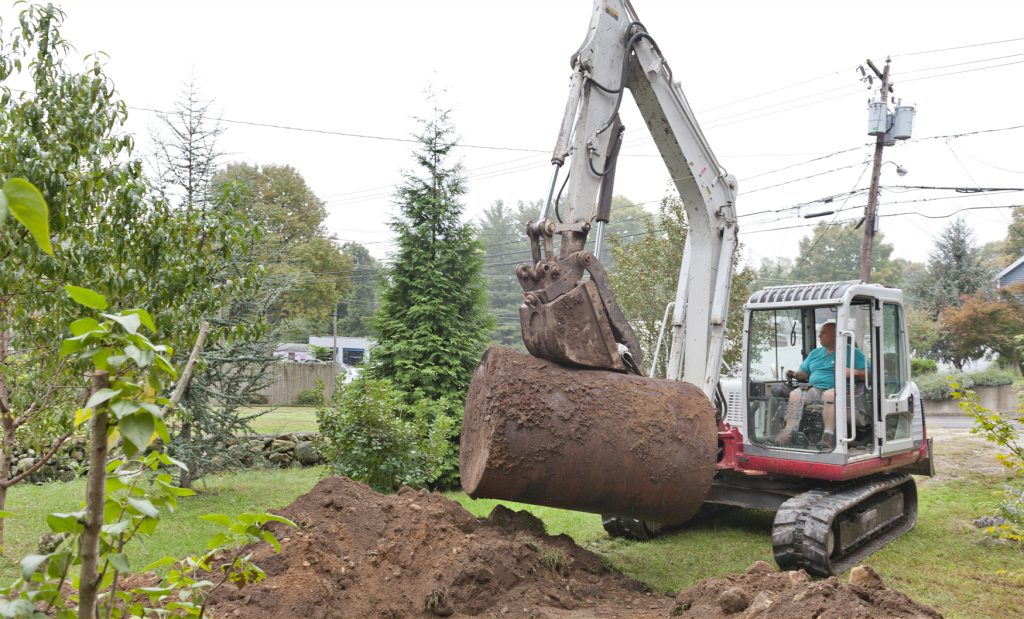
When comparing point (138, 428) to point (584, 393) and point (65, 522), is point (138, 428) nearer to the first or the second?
point (65, 522)

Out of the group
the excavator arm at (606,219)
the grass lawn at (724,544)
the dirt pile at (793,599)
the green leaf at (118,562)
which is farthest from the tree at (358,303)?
the green leaf at (118,562)

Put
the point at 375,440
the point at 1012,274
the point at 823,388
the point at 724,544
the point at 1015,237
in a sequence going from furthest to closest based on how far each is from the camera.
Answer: the point at 1015,237
the point at 1012,274
the point at 375,440
the point at 724,544
the point at 823,388

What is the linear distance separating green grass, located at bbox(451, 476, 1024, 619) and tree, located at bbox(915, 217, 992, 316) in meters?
28.7

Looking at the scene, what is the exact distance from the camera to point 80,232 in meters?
4.68

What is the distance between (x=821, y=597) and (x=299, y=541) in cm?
317

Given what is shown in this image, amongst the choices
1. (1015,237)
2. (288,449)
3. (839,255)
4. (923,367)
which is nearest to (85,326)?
(288,449)

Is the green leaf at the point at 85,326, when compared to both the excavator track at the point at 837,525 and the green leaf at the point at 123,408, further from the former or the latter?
the excavator track at the point at 837,525

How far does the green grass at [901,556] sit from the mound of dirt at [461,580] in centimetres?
112

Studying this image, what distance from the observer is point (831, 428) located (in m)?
6.88

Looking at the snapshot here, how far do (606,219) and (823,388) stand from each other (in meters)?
2.78

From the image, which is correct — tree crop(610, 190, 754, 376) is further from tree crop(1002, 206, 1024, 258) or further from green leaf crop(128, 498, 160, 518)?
tree crop(1002, 206, 1024, 258)

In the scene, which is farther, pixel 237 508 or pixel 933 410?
pixel 933 410

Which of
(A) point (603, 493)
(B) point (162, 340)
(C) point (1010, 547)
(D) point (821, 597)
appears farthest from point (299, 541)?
(C) point (1010, 547)

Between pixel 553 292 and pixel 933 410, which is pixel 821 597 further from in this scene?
pixel 933 410
